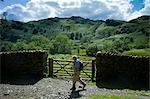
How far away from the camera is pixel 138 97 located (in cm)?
2325

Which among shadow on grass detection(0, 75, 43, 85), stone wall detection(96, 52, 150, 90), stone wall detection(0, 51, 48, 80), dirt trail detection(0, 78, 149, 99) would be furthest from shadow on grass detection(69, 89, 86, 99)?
stone wall detection(0, 51, 48, 80)

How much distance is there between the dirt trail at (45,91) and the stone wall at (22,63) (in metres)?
3.41

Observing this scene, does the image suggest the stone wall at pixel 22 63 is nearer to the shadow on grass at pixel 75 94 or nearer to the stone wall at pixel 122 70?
the stone wall at pixel 122 70

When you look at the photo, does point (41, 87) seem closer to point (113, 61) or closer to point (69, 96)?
point (69, 96)

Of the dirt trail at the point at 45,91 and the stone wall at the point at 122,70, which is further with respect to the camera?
the stone wall at the point at 122,70

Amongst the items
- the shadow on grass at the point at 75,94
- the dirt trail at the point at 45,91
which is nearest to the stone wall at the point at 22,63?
the dirt trail at the point at 45,91

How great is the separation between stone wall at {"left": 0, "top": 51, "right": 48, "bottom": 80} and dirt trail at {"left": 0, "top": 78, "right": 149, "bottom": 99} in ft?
11.2

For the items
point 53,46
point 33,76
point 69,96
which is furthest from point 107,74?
point 53,46

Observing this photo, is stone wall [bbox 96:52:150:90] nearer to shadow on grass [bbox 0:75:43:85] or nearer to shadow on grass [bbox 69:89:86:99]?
shadow on grass [bbox 0:75:43:85]

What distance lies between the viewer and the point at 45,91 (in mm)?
24328

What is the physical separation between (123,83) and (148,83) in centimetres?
234

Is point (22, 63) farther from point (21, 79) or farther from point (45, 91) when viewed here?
point (45, 91)

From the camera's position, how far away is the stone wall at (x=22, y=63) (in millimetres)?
32281

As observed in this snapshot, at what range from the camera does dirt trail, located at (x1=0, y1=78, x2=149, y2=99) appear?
22453mm
